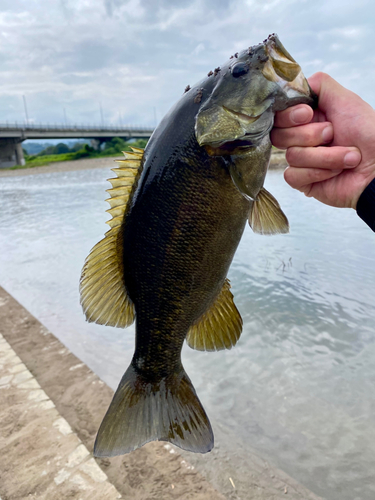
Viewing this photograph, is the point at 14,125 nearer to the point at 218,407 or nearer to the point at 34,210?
the point at 34,210

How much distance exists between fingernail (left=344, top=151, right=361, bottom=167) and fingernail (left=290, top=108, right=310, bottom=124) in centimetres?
29

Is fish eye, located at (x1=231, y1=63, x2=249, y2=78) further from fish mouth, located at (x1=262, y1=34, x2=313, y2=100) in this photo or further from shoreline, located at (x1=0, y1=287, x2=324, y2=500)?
shoreline, located at (x1=0, y1=287, x2=324, y2=500)

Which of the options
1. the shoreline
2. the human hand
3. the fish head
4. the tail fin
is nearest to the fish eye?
the fish head

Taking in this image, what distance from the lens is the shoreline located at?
2.70 metres

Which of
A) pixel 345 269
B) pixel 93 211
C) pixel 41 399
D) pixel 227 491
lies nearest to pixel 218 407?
pixel 227 491

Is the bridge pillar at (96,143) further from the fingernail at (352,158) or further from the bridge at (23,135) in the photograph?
the fingernail at (352,158)

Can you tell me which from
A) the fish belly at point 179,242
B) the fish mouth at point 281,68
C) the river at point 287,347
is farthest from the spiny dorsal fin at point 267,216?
the river at point 287,347

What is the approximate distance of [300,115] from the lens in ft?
4.87

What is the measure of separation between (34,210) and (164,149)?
1526 centimetres

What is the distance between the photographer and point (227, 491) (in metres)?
2.87

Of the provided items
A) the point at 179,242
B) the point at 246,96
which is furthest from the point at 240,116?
the point at 179,242

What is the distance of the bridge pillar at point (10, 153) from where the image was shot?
1809 inches

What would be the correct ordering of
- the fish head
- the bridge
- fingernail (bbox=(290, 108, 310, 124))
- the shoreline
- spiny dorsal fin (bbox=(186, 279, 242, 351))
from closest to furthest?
the fish head
fingernail (bbox=(290, 108, 310, 124))
spiny dorsal fin (bbox=(186, 279, 242, 351))
the shoreline
the bridge

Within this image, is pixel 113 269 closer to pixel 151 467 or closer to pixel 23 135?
pixel 151 467
